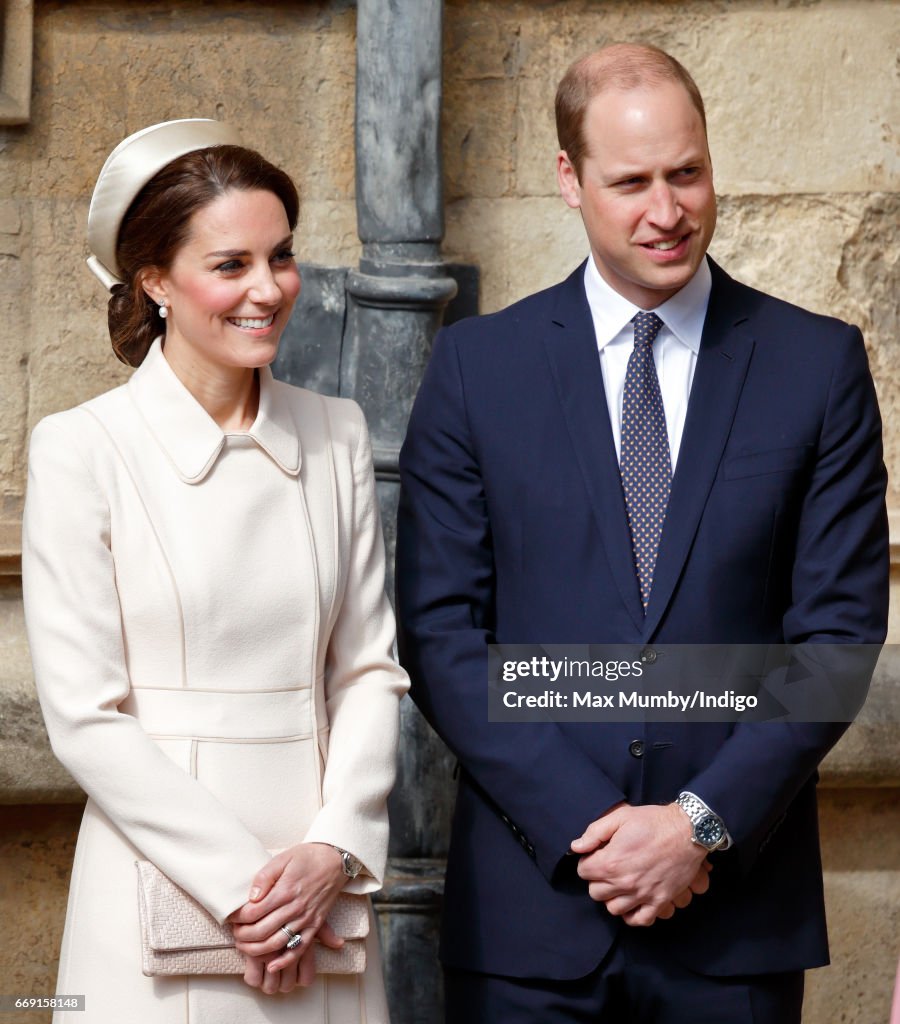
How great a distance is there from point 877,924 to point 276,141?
212 centimetres

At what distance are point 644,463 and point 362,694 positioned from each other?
0.57 metres

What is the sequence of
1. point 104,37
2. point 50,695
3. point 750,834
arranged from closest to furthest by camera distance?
point 50,695, point 750,834, point 104,37

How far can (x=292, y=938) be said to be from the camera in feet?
8.00

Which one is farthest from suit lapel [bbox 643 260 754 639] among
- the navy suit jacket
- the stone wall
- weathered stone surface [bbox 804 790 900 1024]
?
weathered stone surface [bbox 804 790 900 1024]

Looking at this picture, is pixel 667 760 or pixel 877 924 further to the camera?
pixel 877 924

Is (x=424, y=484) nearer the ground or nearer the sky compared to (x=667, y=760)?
nearer the sky

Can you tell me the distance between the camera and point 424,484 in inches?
111

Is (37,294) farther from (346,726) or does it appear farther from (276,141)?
(346,726)

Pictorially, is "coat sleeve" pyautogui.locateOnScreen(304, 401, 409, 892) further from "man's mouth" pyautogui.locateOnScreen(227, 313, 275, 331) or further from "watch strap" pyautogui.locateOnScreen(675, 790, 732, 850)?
"watch strap" pyautogui.locateOnScreen(675, 790, 732, 850)

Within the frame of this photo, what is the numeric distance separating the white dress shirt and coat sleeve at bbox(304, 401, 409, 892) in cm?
41

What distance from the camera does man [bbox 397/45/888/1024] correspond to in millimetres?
2646

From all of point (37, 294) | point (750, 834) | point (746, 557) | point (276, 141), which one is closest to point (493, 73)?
point (276, 141)

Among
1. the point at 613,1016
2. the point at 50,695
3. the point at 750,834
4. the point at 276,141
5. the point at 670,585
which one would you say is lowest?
the point at 613,1016

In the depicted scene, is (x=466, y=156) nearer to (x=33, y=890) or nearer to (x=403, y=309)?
(x=403, y=309)
